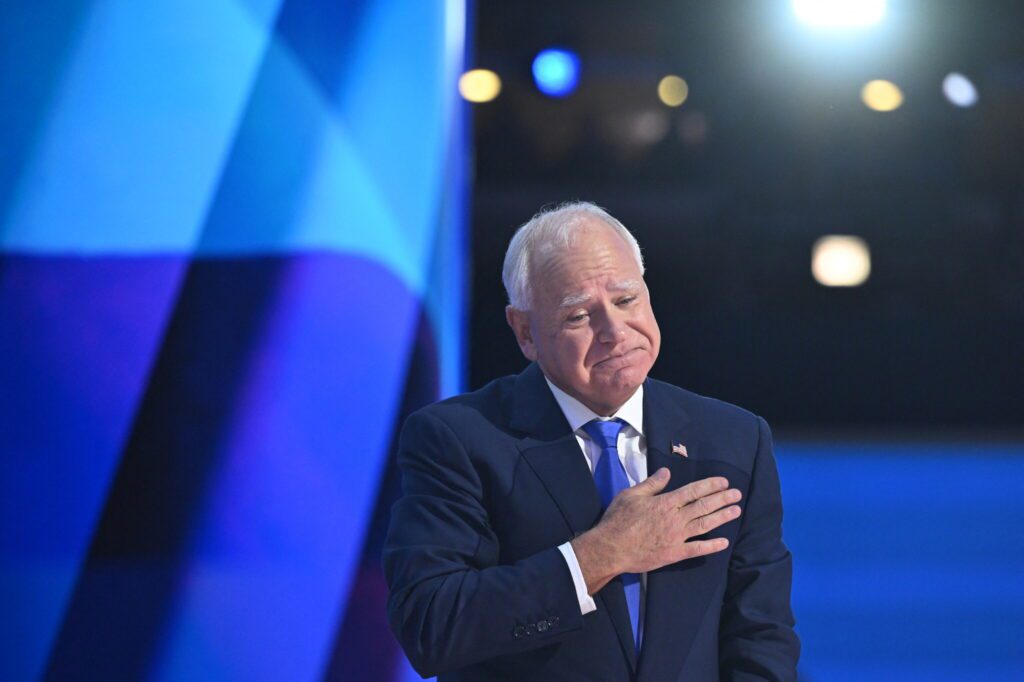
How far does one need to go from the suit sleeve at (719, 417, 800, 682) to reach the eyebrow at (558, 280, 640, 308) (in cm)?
33

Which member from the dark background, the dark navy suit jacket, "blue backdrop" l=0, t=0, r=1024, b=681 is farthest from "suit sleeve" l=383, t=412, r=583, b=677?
the dark background

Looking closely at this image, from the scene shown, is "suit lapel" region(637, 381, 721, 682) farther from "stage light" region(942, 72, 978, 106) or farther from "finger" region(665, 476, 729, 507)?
"stage light" region(942, 72, 978, 106)

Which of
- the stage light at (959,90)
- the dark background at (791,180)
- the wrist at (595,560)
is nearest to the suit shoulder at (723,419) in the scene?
the wrist at (595,560)

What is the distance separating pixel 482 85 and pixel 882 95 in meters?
1.10

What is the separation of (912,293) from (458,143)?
1.30 metres

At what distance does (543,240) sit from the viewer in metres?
1.62

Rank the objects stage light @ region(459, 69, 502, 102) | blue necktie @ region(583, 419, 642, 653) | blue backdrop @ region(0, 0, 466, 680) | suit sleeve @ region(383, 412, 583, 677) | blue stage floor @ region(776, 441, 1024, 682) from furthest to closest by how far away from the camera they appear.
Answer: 1. stage light @ region(459, 69, 502, 102)
2. blue stage floor @ region(776, 441, 1024, 682)
3. blue backdrop @ region(0, 0, 466, 680)
4. blue necktie @ region(583, 419, 642, 653)
5. suit sleeve @ region(383, 412, 583, 677)

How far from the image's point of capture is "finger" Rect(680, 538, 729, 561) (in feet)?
4.73

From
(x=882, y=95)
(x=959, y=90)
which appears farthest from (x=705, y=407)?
(x=959, y=90)

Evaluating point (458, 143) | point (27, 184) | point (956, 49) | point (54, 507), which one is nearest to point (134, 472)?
point (54, 507)

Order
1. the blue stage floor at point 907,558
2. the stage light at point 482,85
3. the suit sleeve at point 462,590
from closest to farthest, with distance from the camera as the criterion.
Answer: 1. the suit sleeve at point 462,590
2. the blue stage floor at point 907,558
3. the stage light at point 482,85

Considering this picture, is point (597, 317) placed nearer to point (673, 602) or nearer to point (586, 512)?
point (586, 512)

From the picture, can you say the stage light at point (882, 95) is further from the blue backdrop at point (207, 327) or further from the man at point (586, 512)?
the man at point (586, 512)

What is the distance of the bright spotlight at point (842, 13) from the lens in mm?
2975
